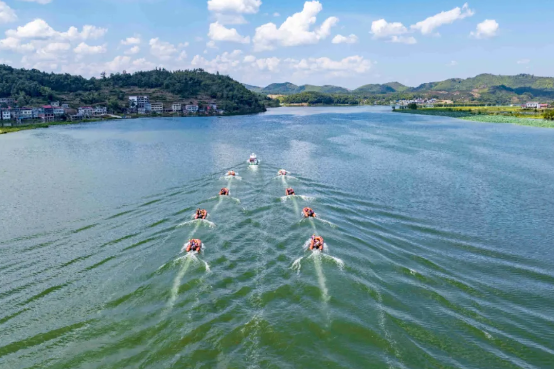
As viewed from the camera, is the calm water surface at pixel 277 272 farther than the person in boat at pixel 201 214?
No

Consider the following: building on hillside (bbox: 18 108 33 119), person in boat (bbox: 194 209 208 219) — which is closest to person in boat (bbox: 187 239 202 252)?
person in boat (bbox: 194 209 208 219)

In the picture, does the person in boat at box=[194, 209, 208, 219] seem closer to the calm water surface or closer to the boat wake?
the boat wake

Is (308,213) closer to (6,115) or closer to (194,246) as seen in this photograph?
(194,246)

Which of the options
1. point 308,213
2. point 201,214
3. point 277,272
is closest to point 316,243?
point 277,272

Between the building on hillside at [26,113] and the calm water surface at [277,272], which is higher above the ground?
the building on hillside at [26,113]

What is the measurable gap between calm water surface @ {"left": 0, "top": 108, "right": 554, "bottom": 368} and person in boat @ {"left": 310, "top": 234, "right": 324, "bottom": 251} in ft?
2.95

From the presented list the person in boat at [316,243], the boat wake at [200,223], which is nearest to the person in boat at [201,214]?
the boat wake at [200,223]

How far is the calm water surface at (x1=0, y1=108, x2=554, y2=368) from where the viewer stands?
2288cm

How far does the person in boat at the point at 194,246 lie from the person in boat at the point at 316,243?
11029 millimetres

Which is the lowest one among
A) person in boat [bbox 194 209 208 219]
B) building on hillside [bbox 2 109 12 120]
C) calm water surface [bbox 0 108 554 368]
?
calm water surface [bbox 0 108 554 368]

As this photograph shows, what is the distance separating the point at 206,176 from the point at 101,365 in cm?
4776

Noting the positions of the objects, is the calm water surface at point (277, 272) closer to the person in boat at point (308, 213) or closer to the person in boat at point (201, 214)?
the person in boat at point (308, 213)

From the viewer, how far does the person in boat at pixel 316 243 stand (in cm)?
3516

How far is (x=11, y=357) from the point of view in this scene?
22.3 m
